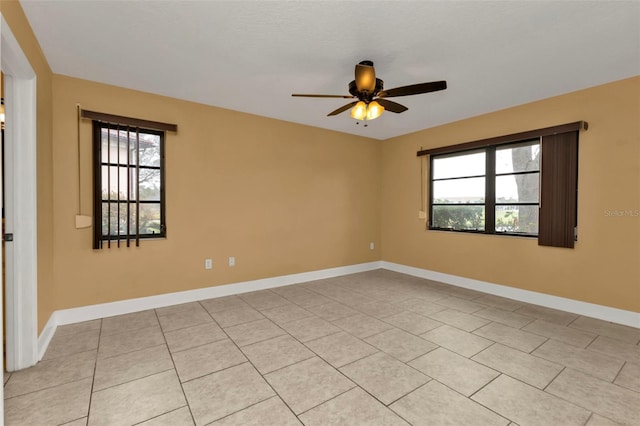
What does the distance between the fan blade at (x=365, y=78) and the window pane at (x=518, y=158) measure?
2.78 meters

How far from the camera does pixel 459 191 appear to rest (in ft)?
16.2

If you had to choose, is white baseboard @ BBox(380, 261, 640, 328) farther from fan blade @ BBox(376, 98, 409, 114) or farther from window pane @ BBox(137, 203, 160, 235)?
window pane @ BBox(137, 203, 160, 235)

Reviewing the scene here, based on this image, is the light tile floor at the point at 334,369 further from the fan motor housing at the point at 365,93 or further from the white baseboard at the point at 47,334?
the fan motor housing at the point at 365,93

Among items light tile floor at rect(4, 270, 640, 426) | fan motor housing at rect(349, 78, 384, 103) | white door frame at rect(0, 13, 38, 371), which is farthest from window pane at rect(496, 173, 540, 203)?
white door frame at rect(0, 13, 38, 371)

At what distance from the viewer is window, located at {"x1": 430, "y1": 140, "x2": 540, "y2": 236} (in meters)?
4.07

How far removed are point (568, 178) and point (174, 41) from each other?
15.2ft

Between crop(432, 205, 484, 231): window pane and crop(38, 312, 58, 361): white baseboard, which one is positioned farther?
crop(432, 205, 484, 231): window pane

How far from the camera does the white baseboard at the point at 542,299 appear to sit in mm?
3254

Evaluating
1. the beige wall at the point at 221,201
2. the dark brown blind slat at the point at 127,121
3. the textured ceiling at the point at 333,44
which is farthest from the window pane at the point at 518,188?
the dark brown blind slat at the point at 127,121

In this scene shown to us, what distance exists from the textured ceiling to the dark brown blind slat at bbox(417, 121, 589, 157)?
44 cm

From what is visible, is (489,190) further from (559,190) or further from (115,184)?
(115,184)

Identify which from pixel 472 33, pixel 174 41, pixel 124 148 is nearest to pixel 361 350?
pixel 472 33

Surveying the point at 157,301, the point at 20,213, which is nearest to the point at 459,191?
the point at 157,301

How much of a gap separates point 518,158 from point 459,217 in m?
1.24
